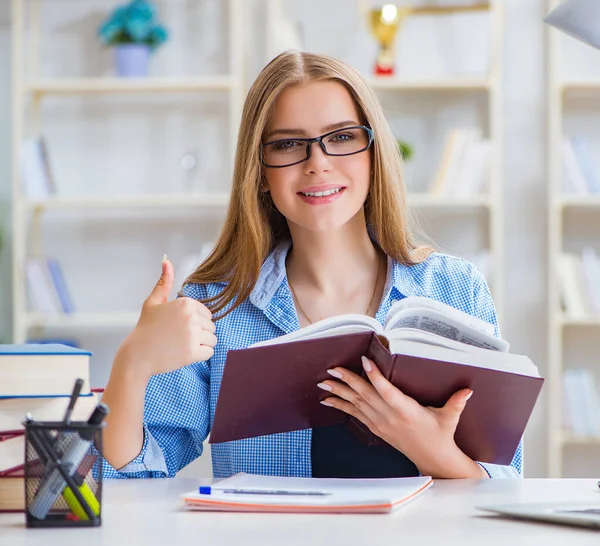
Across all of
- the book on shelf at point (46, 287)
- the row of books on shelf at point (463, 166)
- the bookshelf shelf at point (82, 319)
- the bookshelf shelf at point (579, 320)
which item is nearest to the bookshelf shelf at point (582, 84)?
the row of books on shelf at point (463, 166)

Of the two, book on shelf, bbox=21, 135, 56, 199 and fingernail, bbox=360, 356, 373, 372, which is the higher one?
book on shelf, bbox=21, 135, 56, 199

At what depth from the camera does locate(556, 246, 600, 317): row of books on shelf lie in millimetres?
3195

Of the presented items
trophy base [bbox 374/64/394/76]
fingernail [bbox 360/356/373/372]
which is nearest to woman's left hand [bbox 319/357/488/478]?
fingernail [bbox 360/356/373/372]

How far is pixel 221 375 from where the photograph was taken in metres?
1.57

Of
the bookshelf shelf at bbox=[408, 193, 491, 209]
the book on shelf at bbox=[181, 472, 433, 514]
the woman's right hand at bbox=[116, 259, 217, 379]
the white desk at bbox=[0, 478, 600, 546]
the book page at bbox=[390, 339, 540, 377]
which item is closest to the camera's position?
the white desk at bbox=[0, 478, 600, 546]

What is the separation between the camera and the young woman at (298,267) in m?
1.42

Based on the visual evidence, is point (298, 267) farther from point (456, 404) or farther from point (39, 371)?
point (39, 371)

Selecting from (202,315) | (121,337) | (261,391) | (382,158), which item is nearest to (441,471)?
(261,391)

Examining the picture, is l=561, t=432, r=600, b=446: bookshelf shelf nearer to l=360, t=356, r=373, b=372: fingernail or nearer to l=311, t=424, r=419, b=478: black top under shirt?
l=311, t=424, r=419, b=478: black top under shirt

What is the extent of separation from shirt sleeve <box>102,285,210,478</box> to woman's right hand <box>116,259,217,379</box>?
0.23 m

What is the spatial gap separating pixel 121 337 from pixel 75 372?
8.82 ft

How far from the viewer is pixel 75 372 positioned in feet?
3.28

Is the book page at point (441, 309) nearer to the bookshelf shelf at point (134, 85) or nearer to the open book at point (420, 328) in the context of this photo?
the open book at point (420, 328)

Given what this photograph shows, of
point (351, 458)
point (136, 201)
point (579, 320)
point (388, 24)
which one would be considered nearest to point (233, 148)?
point (136, 201)
